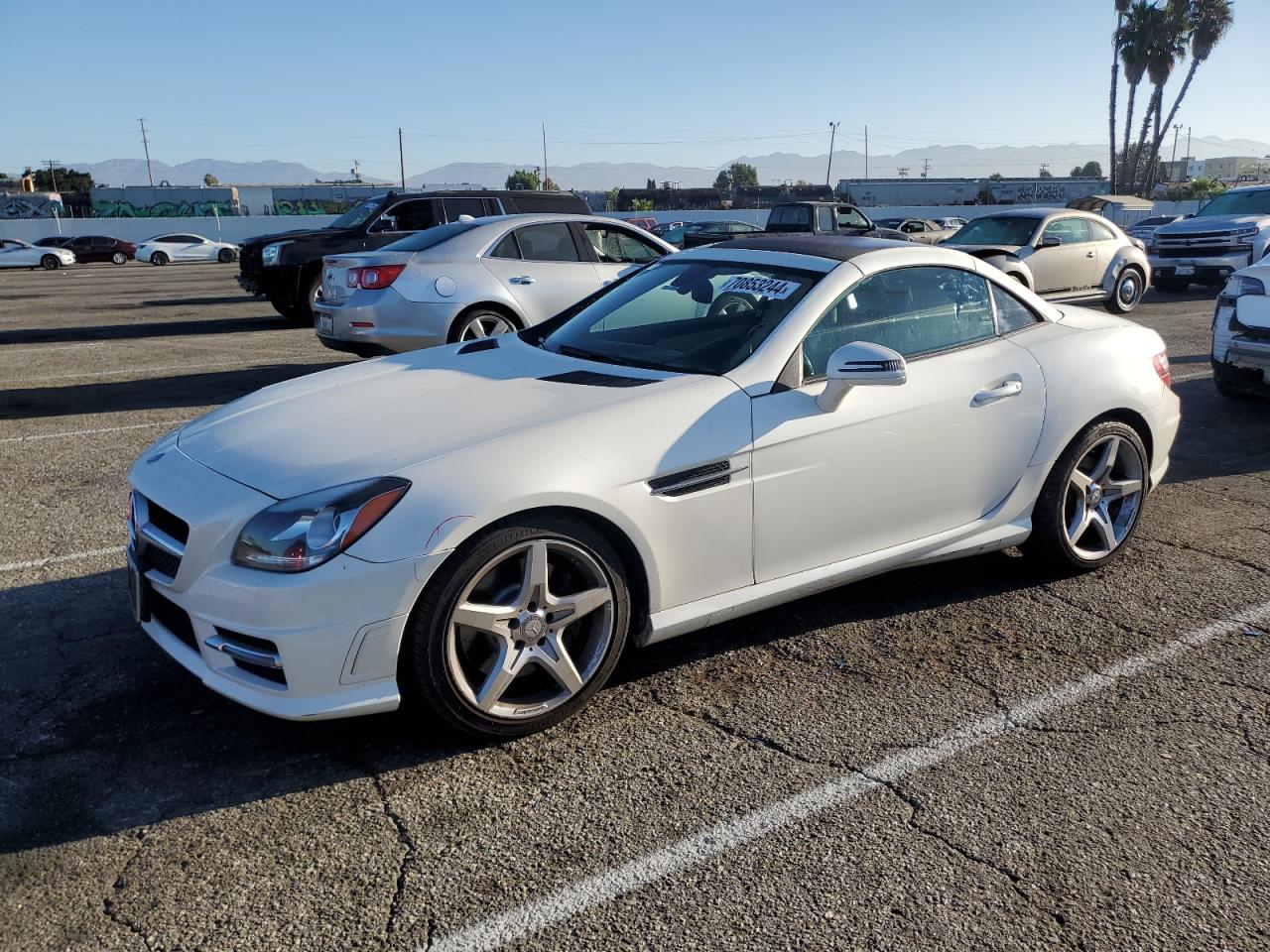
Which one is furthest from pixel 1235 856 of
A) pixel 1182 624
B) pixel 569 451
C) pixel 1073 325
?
pixel 1073 325

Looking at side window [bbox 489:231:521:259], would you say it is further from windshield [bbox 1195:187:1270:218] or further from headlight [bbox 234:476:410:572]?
windshield [bbox 1195:187:1270:218]

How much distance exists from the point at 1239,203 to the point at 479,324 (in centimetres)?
1518

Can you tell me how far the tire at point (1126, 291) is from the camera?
15227mm

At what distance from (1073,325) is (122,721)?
4280 mm

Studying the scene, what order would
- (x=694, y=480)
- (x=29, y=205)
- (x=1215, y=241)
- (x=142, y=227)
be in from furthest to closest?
(x=29, y=205)
(x=142, y=227)
(x=1215, y=241)
(x=694, y=480)

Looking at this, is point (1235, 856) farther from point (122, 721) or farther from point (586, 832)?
point (122, 721)

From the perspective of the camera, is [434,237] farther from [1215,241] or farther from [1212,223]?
[1212,223]

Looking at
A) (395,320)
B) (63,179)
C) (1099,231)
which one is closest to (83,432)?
(395,320)

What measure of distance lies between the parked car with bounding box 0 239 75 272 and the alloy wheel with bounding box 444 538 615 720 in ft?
134

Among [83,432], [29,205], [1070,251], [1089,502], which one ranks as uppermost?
[29,205]

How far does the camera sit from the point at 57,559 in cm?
494

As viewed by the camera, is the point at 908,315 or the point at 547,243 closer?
the point at 908,315

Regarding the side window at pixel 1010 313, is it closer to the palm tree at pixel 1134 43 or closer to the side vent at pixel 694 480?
the side vent at pixel 694 480

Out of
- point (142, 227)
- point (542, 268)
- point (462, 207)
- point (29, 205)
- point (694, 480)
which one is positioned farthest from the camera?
point (29, 205)
